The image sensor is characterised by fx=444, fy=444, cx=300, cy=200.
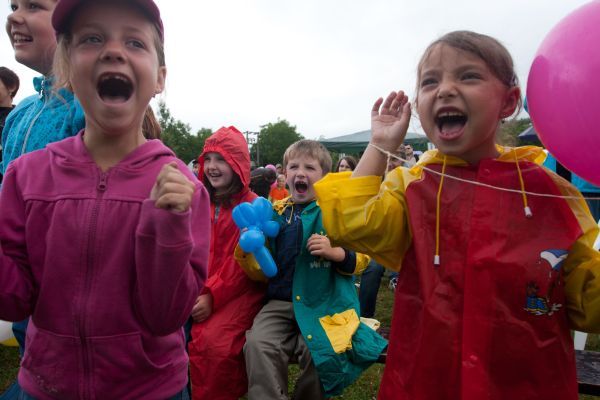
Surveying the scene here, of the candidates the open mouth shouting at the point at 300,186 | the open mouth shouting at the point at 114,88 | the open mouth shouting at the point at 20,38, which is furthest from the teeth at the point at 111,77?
the open mouth shouting at the point at 300,186

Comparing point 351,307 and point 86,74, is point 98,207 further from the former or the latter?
point 351,307

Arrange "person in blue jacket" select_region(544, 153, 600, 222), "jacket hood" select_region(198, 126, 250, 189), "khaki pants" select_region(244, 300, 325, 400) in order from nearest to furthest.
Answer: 1. "khaki pants" select_region(244, 300, 325, 400)
2. "person in blue jacket" select_region(544, 153, 600, 222)
3. "jacket hood" select_region(198, 126, 250, 189)

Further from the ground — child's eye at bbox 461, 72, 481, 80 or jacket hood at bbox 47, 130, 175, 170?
child's eye at bbox 461, 72, 481, 80

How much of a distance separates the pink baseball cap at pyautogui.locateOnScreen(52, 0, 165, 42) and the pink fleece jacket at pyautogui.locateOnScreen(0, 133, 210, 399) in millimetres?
440

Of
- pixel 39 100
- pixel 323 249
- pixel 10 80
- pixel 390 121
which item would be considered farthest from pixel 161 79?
pixel 10 80

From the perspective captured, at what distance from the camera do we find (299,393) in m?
2.59

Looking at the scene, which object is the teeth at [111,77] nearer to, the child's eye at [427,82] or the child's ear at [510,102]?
the child's eye at [427,82]

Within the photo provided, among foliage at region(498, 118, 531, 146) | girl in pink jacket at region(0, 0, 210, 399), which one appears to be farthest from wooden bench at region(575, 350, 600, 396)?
girl in pink jacket at region(0, 0, 210, 399)

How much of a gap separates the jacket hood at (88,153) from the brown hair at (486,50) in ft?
3.20

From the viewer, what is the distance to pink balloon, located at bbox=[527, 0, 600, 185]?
4.11 ft

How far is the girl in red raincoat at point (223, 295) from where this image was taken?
2689 millimetres

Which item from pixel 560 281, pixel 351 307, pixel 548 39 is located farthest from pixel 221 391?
pixel 548 39

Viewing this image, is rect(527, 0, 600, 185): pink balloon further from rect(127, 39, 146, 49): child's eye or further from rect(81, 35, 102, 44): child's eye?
rect(81, 35, 102, 44): child's eye

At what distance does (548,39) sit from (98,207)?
1469 millimetres
